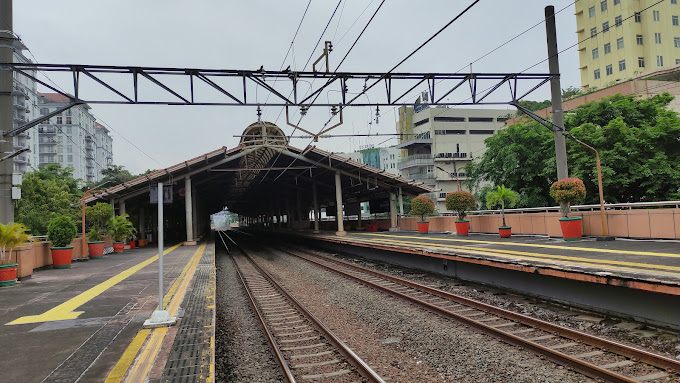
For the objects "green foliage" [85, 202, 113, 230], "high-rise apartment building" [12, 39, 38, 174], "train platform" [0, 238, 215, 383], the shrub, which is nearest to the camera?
"train platform" [0, 238, 215, 383]

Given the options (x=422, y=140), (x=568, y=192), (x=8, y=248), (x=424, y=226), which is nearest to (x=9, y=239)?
(x=8, y=248)

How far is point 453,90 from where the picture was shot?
592 inches

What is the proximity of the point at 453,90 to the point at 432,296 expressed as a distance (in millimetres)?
8010

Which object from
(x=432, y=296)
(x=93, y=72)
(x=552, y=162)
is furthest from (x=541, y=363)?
(x=552, y=162)

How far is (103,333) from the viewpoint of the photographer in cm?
608

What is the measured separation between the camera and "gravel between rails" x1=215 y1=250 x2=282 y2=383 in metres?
5.83

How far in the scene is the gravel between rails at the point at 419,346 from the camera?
548 centimetres

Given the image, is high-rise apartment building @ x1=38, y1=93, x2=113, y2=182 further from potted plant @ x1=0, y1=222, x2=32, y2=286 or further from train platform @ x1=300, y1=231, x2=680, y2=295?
train platform @ x1=300, y1=231, x2=680, y2=295

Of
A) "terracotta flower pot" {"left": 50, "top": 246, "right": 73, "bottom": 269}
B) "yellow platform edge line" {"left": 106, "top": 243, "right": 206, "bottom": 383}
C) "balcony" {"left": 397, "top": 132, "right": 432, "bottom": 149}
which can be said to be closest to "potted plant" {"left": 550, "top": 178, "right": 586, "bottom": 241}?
"yellow platform edge line" {"left": 106, "top": 243, "right": 206, "bottom": 383}

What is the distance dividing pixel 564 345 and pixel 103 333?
6.86 meters

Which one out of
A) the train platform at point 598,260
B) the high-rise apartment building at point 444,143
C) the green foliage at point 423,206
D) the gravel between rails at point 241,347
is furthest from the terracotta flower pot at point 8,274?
the high-rise apartment building at point 444,143

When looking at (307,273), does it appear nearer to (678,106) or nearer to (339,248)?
(339,248)

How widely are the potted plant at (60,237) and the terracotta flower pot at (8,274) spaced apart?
3.32 meters

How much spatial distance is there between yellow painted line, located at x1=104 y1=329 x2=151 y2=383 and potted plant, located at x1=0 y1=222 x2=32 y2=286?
6947 mm
